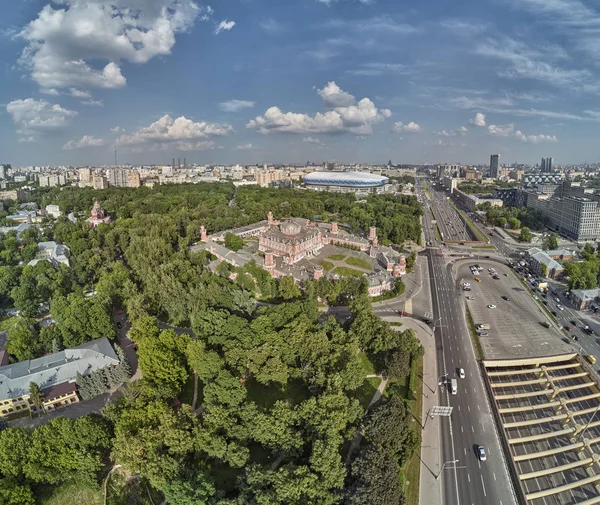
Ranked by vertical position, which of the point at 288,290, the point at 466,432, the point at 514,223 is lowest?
the point at 466,432

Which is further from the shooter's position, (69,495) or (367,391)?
(367,391)

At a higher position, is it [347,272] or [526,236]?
[526,236]

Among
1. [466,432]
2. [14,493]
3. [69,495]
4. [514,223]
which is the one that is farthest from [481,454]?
[514,223]

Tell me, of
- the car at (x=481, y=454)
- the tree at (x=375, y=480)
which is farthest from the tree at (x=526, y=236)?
the tree at (x=375, y=480)

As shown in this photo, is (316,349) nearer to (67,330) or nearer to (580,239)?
(67,330)

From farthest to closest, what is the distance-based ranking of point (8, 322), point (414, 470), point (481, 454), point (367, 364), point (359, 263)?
point (359, 263) < point (8, 322) < point (367, 364) < point (481, 454) < point (414, 470)

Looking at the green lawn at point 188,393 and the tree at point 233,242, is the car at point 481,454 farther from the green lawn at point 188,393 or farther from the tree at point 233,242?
the tree at point 233,242

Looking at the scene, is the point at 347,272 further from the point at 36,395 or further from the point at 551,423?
the point at 36,395
